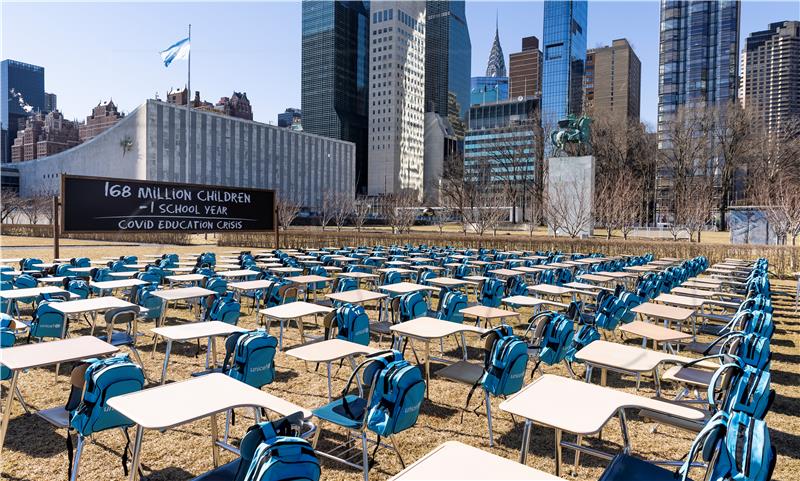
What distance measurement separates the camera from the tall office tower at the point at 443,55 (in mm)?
177500

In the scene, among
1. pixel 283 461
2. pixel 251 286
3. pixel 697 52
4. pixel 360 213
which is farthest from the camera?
pixel 697 52

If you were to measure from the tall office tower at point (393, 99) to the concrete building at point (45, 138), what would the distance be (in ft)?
326

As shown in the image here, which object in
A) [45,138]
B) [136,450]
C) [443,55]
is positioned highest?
[443,55]

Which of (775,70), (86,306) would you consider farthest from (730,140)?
(775,70)

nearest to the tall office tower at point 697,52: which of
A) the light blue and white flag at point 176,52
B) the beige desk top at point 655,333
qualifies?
the light blue and white flag at point 176,52

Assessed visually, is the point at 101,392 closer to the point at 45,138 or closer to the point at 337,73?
the point at 337,73

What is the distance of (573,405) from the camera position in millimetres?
3418

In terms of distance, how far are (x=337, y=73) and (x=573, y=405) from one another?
140 metres

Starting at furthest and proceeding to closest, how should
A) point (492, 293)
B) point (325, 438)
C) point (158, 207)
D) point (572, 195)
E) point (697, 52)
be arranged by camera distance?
point (697, 52), point (572, 195), point (158, 207), point (492, 293), point (325, 438)

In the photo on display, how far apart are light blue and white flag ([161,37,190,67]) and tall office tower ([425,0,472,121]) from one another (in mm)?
143480

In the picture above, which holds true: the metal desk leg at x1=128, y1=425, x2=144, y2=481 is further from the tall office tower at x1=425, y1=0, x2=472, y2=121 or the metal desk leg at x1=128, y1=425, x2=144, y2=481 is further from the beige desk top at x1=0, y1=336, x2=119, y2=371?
the tall office tower at x1=425, y1=0, x2=472, y2=121

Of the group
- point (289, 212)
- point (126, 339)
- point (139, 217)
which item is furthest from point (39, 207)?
point (126, 339)

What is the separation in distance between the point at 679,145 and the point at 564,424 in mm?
53641

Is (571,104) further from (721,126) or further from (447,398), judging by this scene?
(447,398)
